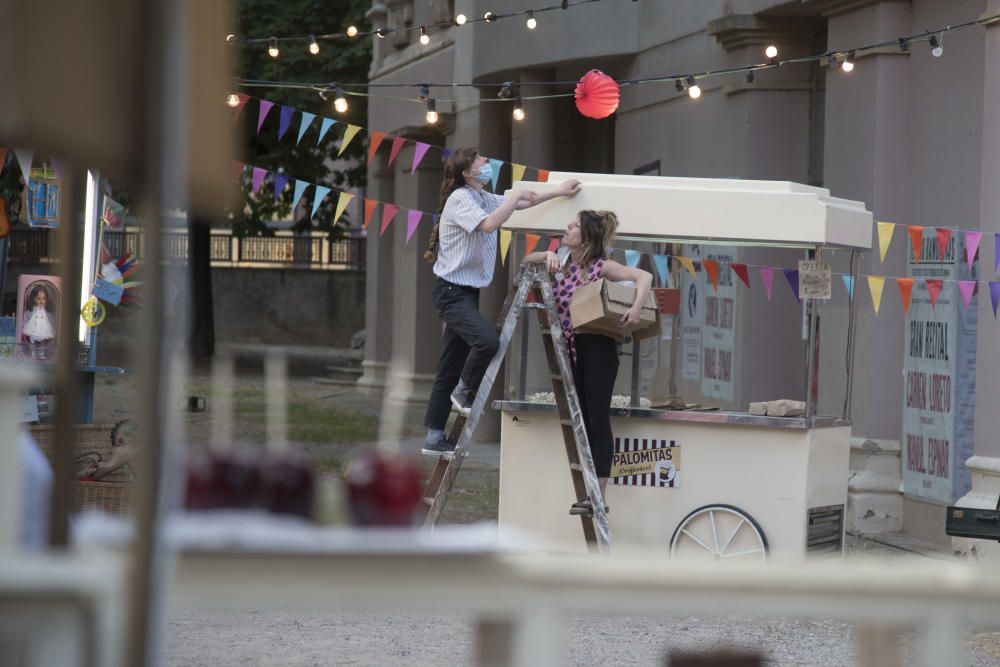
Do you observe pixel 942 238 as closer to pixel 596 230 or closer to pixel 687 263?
pixel 687 263

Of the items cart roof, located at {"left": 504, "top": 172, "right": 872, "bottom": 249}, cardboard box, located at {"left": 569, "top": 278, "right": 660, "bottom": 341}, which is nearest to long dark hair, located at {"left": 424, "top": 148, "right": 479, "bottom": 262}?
cart roof, located at {"left": 504, "top": 172, "right": 872, "bottom": 249}

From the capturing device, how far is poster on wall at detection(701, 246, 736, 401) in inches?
413

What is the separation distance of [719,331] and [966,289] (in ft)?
8.09

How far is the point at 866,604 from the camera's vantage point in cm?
236

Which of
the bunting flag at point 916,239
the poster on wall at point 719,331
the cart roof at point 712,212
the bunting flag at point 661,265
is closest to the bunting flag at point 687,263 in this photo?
the bunting flag at point 661,265

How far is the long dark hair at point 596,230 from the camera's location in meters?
7.60

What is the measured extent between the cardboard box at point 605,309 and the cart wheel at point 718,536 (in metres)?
1.07

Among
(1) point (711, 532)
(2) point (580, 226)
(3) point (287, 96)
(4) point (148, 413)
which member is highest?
(3) point (287, 96)

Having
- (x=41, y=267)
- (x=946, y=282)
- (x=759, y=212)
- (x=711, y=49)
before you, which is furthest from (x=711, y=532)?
(x=41, y=267)

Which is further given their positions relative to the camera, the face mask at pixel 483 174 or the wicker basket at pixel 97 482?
the face mask at pixel 483 174

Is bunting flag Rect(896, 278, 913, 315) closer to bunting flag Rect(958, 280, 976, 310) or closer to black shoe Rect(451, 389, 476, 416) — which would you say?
bunting flag Rect(958, 280, 976, 310)

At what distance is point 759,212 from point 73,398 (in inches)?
221

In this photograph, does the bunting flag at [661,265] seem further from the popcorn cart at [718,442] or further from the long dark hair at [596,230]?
the long dark hair at [596,230]

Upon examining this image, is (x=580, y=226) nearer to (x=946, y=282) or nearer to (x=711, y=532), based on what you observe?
(x=711, y=532)
